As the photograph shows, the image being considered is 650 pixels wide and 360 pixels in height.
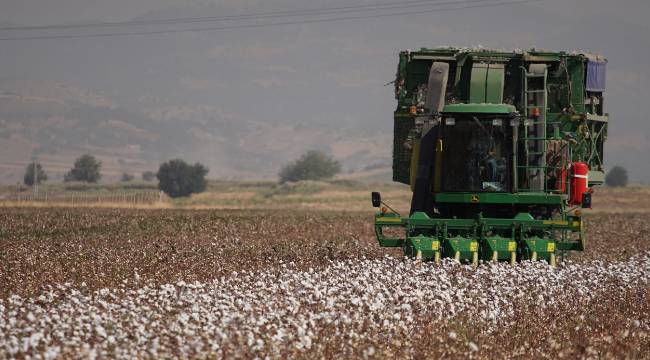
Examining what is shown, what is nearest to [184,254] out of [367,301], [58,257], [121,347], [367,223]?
[58,257]

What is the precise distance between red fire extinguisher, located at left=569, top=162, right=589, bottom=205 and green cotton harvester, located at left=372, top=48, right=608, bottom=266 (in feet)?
0.06

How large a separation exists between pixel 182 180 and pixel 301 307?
119 metres

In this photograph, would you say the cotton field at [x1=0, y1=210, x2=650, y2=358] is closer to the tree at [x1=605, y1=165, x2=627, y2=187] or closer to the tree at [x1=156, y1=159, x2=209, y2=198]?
the tree at [x1=156, y1=159, x2=209, y2=198]

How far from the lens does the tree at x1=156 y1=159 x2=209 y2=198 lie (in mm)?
130375

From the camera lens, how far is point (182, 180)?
130m

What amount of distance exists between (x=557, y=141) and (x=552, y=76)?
1.42 metres

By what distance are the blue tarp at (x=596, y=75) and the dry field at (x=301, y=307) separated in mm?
3767

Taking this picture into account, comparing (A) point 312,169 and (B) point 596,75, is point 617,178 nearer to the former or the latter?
(A) point 312,169

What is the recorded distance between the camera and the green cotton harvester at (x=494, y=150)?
21.2 m

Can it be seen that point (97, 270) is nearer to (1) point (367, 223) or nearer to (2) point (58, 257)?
(2) point (58, 257)

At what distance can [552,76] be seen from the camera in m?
22.9

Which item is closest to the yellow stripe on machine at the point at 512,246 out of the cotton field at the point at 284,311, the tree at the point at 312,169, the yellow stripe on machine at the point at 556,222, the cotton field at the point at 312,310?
the yellow stripe on machine at the point at 556,222

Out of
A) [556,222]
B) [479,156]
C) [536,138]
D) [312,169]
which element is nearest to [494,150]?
[479,156]

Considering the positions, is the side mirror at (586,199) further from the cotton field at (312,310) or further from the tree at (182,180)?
the tree at (182,180)
